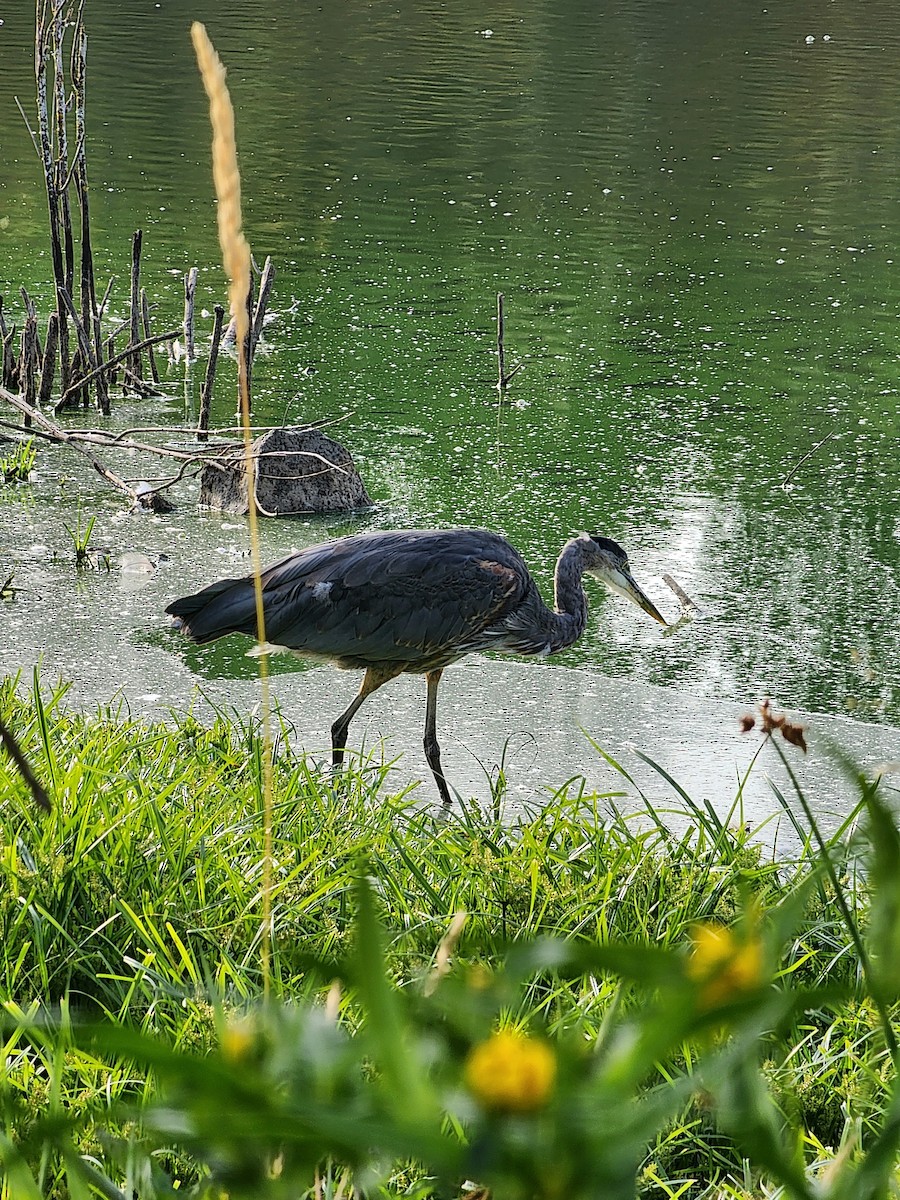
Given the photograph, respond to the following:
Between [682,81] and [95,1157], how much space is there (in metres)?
17.5

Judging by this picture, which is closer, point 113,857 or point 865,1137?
point 865,1137

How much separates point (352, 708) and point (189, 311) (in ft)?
11.6

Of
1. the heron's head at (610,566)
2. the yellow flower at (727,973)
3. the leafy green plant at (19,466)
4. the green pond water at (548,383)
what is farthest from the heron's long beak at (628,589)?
the yellow flower at (727,973)

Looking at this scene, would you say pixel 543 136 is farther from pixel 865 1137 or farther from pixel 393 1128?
pixel 393 1128

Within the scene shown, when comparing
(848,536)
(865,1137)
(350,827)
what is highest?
(865,1137)

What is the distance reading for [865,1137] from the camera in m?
1.66

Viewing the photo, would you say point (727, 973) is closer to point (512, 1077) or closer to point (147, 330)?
point (512, 1077)

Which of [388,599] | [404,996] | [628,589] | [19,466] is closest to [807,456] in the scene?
[628,589]

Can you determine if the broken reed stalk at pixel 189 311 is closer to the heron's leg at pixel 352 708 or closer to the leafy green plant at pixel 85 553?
the leafy green plant at pixel 85 553

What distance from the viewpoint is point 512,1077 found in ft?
0.96

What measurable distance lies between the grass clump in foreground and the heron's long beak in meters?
0.95

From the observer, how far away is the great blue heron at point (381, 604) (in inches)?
145

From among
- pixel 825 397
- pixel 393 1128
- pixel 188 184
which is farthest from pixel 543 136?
pixel 393 1128

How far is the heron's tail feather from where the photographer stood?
362 centimetres
